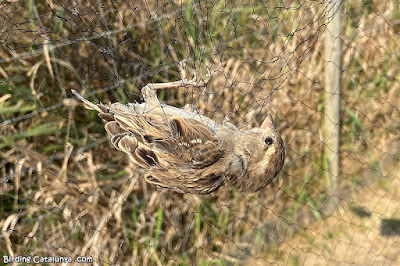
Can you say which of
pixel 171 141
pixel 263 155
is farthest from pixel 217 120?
pixel 171 141

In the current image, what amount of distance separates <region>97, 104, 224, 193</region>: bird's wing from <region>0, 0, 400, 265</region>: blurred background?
0.39 meters

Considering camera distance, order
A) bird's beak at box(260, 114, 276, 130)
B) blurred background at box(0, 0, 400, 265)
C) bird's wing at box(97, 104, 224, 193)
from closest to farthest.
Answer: bird's wing at box(97, 104, 224, 193) → bird's beak at box(260, 114, 276, 130) → blurred background at box(0, 0, 400, 265)

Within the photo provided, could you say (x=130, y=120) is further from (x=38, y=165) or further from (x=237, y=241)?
(x=237, y=241)

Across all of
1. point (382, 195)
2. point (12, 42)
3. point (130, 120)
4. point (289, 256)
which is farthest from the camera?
point (382, 195)

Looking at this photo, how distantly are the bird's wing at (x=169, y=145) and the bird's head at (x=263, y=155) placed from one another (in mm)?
263

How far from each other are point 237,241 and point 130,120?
5.22 ft

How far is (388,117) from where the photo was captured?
4012 millimetres

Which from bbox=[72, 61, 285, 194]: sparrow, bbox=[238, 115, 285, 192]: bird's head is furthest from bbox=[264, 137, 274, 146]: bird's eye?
bbox=[72, 61, 285, 194]: sparrow

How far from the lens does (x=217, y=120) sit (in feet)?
10.3

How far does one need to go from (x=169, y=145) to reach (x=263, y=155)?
497 mm

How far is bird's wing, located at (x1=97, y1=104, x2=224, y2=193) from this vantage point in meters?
2.23

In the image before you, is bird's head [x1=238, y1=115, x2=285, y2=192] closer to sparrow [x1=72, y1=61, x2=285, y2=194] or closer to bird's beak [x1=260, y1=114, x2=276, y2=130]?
bird's beak [x1=260, y1=114, x2=276, y2=130]

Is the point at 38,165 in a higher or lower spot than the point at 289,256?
higher

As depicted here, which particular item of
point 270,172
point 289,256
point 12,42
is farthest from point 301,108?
point 12,42
